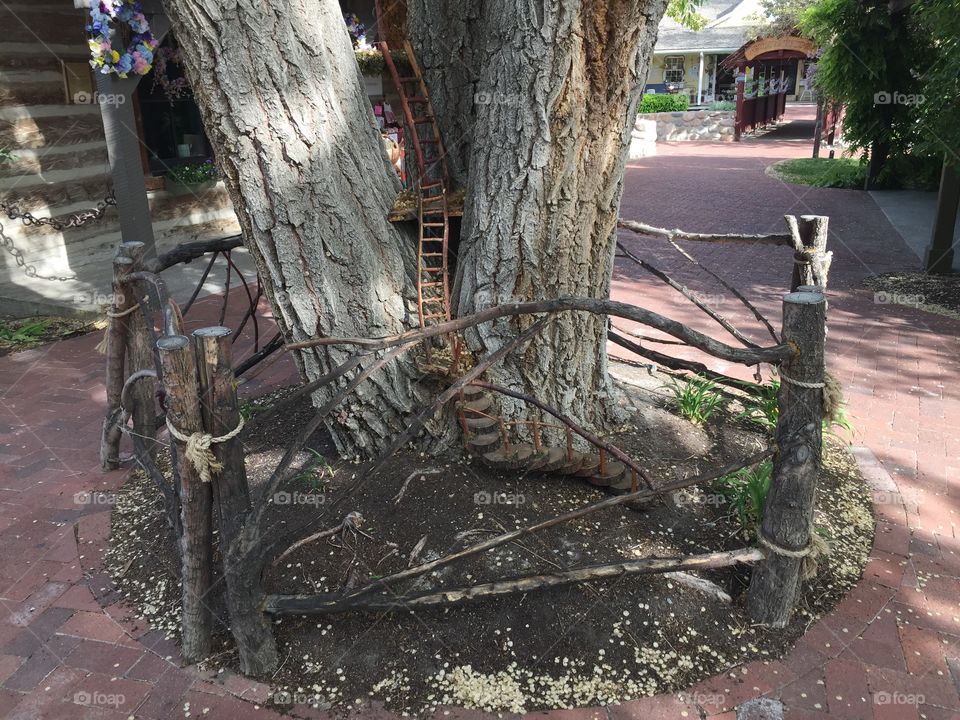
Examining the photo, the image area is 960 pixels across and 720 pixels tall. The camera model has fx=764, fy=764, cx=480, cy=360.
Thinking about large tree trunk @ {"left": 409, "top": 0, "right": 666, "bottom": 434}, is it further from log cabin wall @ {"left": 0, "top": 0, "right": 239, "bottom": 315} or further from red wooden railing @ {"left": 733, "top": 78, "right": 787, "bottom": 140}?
red wooden railing @ {"left": 733, "top": 78, "right": 787, "bottom": 140}

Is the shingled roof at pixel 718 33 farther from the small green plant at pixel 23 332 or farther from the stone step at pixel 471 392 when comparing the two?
the stone step at pixel 471 392

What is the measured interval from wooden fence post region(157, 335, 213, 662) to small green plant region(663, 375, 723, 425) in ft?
8.17

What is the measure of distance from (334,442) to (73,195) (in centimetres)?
573

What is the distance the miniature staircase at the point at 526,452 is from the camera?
318 centimetres

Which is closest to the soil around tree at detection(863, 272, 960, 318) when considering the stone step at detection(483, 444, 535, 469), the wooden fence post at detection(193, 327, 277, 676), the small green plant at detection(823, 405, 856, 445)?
the small green plant at detection(823, 405, 856, 445)

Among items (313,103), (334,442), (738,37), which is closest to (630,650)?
(334,442)

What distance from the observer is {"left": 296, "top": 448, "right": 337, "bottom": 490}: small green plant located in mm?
3275

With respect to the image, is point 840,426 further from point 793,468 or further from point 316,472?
point 316,472

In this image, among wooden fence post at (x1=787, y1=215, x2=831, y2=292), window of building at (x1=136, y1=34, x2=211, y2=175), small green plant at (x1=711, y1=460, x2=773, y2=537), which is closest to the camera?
small green plant at (x1=711, y1=460, x2=773, y2=537)

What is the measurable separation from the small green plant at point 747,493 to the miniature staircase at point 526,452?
435mm

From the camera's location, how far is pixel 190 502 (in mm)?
2521

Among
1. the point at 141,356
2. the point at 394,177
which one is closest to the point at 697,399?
the point at 394,177

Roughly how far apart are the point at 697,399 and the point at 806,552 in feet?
4.69

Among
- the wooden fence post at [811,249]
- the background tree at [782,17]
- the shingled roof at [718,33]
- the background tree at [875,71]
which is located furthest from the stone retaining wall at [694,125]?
the wooden fence post at [811,249]
